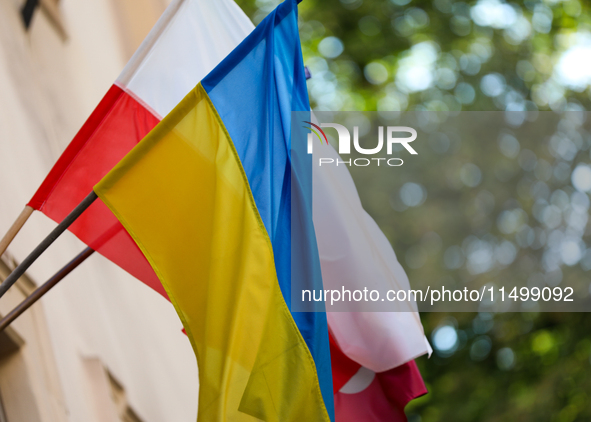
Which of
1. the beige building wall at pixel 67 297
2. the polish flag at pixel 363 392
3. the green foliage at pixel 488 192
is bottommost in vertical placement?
the green foliage at pixel 488 192

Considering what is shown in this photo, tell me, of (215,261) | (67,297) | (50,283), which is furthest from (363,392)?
(67,297)

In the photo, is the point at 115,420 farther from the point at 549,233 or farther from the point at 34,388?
the point at 549,233

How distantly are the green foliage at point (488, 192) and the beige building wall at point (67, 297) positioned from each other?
4.08m

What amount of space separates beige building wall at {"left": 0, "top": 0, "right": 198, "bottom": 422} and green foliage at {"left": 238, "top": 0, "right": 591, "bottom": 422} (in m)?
4.08

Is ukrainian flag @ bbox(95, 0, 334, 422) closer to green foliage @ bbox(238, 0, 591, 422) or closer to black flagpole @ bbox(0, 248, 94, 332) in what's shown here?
black flagpole @ bbox(0, 248, 94, 332)

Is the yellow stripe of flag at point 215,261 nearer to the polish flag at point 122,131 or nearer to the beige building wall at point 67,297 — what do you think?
the polish flag at point 122,131

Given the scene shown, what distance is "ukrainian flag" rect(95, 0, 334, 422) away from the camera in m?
2.32

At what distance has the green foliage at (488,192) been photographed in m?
7.95

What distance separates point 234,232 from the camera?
8.14 ft

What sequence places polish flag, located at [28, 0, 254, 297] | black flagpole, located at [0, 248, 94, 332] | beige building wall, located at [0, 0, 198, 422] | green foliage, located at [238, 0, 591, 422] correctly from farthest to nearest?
green foliage, located at [238, 0, 591, 422] < beige building wall, located at [0, 0, 198, 422] < polish flag, located at [28, 0, 254, 297] < black flagpole, located at [0, 248, 94, 332]

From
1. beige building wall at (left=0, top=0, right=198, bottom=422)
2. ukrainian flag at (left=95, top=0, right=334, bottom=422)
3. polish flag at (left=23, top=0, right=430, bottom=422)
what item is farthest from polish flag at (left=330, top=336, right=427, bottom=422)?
beige building wall at (left=0, top=0, right=198, bottom=422)

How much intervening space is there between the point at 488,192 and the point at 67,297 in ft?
19.7

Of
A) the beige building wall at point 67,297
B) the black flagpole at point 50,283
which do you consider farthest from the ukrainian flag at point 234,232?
the beige building wall at point 67,297

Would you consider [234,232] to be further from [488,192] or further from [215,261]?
[488,192]
